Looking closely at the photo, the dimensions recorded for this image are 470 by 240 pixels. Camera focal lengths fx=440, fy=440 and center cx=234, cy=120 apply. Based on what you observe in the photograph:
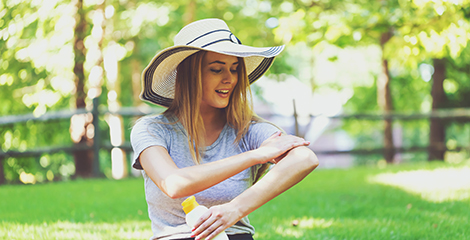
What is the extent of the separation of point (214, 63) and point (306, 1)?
325 inches

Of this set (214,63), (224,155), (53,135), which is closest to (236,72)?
(214,63)

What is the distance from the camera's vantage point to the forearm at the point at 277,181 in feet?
6.25

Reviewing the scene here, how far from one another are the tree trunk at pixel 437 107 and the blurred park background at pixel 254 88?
0.09 feet

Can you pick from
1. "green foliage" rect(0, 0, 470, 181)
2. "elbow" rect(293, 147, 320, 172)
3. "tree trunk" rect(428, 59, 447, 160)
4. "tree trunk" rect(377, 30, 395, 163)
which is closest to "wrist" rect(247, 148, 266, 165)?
"elbow" rect(293, 147, 320, 172)

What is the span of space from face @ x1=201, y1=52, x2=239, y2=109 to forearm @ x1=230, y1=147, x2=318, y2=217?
0.51 m

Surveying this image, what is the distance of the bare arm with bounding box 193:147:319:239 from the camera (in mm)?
1812

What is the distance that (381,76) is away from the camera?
11711mm

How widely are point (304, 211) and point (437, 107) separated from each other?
28.4 ft

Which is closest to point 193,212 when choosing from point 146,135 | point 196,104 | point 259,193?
point 259,193

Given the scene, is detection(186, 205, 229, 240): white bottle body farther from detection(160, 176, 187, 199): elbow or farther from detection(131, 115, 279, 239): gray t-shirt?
detection(131, 115, 279, 239): gray t-shirt

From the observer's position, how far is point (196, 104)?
226 centimetres

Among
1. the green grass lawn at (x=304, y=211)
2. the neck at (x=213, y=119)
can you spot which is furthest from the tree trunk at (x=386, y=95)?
the neck at (x=213, y=119)

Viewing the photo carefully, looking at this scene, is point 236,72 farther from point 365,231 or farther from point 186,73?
point 365,231

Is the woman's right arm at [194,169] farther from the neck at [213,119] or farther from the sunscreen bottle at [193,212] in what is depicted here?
the neck at [213,119]
